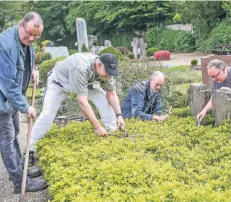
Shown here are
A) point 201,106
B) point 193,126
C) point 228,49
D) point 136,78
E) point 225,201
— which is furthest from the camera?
→ point 228,49

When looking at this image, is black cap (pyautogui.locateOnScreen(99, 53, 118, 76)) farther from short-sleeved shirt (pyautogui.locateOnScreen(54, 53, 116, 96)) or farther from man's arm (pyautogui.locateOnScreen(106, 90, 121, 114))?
man's arm (pyautogui.locateOnScreen(106, 90, 121, 114))

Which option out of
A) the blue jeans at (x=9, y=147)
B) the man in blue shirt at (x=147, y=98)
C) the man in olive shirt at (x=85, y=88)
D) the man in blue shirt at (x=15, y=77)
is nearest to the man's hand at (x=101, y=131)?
the man in olive shirt at (x=85, y=88)

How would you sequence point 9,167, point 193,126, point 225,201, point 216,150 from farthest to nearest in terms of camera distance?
point 193,126 → point 9,167 → point 216,150 → point 225,201

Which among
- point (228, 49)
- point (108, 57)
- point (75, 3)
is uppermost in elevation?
point (75, 3)

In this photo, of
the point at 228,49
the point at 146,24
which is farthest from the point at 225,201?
the point at 146,24

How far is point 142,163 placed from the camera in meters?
3.56

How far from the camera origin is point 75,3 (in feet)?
132

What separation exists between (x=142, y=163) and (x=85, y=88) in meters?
1.26

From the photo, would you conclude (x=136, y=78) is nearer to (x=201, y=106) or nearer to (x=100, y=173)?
(x=201, y=106)

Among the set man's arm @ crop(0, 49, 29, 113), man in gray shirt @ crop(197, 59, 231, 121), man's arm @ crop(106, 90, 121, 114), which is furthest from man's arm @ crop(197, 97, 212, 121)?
man's arm @ crop(0, 49, 29, 113)

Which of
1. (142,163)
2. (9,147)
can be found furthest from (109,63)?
(9,147)

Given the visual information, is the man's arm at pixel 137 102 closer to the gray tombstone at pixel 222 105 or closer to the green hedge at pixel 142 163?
the green hedge at pixel 142 163

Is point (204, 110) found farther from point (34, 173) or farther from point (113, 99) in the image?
point (34, 173)

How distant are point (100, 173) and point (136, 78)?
5369mm
